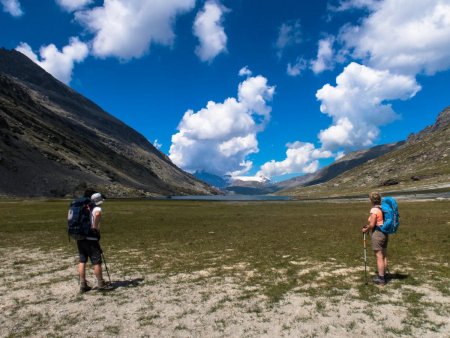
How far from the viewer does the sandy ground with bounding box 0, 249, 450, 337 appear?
38.2 ft

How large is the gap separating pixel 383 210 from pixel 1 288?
740 inches

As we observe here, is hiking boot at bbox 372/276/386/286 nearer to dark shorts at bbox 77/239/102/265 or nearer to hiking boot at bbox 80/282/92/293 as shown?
dark shorts at bbox 77/239/102/265

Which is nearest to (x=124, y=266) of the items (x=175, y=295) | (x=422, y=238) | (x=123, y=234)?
(x=175, y=295)

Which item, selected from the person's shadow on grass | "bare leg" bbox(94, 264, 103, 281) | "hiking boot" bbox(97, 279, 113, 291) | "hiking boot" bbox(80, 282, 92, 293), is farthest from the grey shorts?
"hiking boot" bbox(80, 282, 92, 293)

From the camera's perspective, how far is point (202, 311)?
13.5 meters

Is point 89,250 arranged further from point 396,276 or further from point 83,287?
point 396,276

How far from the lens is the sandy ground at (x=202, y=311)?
11633 millimetres

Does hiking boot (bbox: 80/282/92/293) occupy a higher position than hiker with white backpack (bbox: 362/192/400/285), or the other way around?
Answer: hiker with white backpack (bbox: 362/192/400/285)

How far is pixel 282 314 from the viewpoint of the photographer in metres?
13.0

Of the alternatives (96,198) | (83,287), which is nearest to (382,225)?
(96,198)

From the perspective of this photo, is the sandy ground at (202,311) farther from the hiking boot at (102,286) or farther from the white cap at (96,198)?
the white cap at (96,198)

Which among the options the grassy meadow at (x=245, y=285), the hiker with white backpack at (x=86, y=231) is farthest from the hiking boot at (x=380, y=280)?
the hiker with white backpack at (x=86, y=231)

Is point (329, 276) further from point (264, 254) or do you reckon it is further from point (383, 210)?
point (264, 254)

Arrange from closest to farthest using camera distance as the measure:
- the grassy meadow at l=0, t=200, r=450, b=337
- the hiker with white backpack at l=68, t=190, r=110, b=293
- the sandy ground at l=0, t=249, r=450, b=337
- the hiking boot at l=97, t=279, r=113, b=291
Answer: the sandy ground at l=0, t=249, r=450, b=337 < the grassy meadow at l=0, t=200, r=450, b=337 < the hiker with white backpack at l=68, t=190, r=110, b=293 < the hiking boot at l=97, t=279, r=113, b=291
